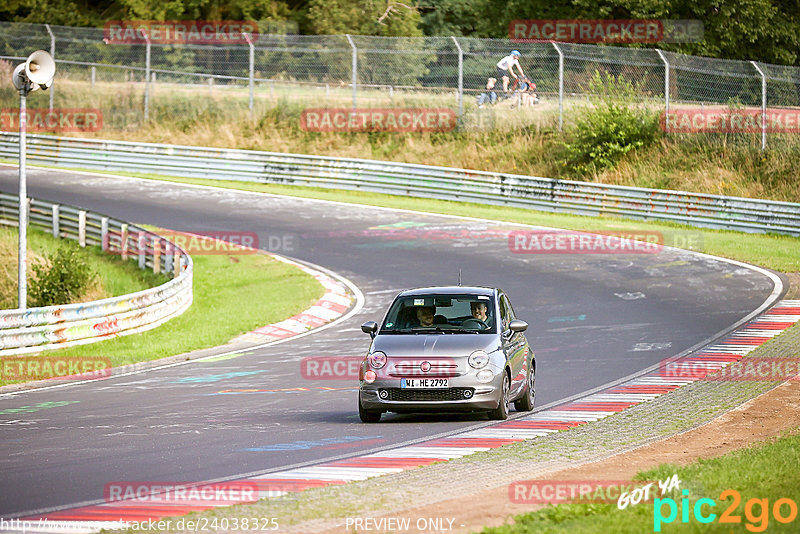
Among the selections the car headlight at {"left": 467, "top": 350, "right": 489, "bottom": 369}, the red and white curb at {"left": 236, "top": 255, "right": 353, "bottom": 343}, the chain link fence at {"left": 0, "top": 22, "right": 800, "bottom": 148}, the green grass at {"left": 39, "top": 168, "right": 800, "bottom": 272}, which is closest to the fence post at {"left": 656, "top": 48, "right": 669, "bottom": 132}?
the chain link fence at {"left": 0, "top": 22, "right": 800, "bottom": 148}

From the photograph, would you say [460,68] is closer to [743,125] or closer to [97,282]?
[743,125]

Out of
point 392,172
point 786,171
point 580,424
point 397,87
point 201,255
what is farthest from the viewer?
point 397,87

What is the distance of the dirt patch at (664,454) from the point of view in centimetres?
770

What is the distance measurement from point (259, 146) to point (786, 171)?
1915 cm

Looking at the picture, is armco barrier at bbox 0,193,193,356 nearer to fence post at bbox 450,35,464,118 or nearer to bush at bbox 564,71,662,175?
fence post at bbox 450,35,464,118

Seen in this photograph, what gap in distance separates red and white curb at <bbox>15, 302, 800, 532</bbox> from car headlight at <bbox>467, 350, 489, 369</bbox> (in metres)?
0.67

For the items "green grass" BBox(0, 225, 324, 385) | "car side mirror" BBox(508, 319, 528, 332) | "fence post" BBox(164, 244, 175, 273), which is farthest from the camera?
"fence post" BBox(164, 244, 175, 273)

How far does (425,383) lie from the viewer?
12.4m

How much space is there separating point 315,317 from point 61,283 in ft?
17.7

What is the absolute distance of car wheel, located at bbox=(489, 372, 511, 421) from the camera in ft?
41.2

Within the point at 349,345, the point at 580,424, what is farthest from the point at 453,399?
the point at 349,345

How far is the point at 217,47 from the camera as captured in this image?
42312mm

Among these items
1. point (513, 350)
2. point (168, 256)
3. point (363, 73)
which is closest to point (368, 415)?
point (513, 350)

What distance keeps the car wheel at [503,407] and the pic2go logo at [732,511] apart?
472 centimetres
